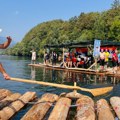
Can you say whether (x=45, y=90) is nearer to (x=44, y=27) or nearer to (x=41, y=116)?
(x=41, y=116)

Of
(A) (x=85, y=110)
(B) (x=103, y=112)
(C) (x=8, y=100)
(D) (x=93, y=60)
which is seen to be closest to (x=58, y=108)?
(A) (x=85, y=110)

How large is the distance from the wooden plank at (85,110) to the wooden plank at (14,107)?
6.89ft

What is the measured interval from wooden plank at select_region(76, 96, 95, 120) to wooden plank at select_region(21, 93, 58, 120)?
1.14 m

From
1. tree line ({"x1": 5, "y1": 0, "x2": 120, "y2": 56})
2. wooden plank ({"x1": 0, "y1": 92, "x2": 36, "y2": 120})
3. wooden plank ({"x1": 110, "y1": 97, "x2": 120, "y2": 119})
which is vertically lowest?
wooden plank ({"x1": 110, "y1": 97, "x2": 120, "y2": 119})

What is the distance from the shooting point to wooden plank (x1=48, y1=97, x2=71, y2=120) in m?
10.1

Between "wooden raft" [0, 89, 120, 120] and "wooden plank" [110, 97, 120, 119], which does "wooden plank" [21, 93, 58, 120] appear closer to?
"wooden raft" [0, 89, 120, 120]

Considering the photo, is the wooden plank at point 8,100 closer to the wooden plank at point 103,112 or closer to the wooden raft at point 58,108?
the wooden raft at point 58,108

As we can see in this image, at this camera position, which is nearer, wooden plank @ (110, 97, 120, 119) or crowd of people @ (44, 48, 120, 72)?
wooden plank @ (110, 97, 120, 119)

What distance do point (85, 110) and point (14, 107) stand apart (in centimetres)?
245

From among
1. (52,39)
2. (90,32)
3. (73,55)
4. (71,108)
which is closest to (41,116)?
(71,108)

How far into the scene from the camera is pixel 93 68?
3378 cm

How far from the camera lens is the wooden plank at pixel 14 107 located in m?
10.1

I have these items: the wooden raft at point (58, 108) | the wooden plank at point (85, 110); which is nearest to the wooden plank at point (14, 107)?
the wooden raft at point (58, 108)

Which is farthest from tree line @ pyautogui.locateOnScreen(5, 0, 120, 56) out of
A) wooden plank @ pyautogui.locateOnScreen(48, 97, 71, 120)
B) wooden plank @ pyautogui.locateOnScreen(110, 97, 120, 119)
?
wooden plank @ pyautogui.locateOnScreen(48, 97, 71, 120)
